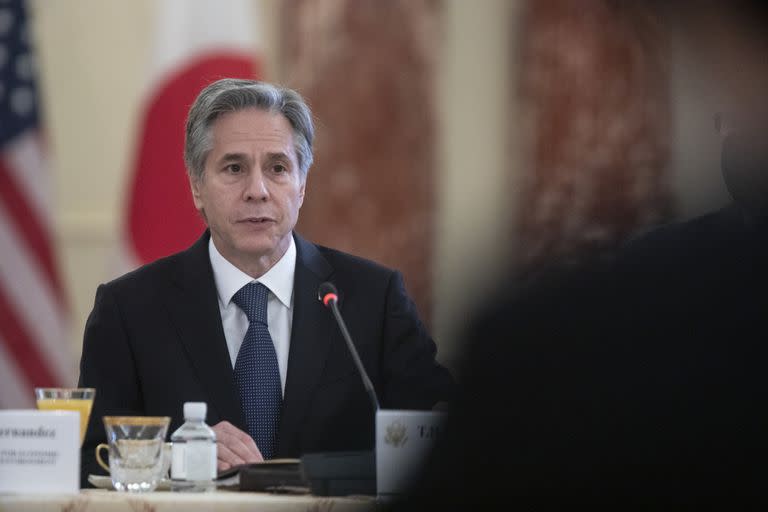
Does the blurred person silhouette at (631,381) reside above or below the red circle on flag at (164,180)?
below

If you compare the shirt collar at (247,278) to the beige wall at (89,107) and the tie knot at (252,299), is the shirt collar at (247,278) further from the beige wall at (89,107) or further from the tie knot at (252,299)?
the beige wall at (89,107)

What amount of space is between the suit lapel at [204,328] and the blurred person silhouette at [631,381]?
1.88 metres

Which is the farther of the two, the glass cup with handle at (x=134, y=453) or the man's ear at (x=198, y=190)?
the man's ear at (x=198, y=190)

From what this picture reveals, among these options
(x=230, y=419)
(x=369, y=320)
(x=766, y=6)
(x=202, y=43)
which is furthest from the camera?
(x=202, y=43)

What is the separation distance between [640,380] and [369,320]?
207 centimetres

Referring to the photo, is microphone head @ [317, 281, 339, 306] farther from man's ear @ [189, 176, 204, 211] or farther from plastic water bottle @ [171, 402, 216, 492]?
man's ear @ [189, 176, 204, 211]

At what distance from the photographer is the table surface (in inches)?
65.2

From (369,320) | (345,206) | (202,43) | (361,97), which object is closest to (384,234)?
(345,206)

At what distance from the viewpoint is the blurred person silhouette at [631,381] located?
58 cm

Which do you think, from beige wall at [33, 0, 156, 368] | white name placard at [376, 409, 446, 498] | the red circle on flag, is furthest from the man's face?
beige wall at [33, 0, 156, 368]

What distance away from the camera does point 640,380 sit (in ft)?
1.94

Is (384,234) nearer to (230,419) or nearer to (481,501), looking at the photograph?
(230,419)

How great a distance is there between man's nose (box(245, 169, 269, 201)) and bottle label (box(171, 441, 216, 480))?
833 millimetres

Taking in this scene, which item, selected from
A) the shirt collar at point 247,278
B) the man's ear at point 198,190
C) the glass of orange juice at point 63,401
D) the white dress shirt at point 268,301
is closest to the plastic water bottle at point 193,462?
the glass of orange juice at point 63,401
